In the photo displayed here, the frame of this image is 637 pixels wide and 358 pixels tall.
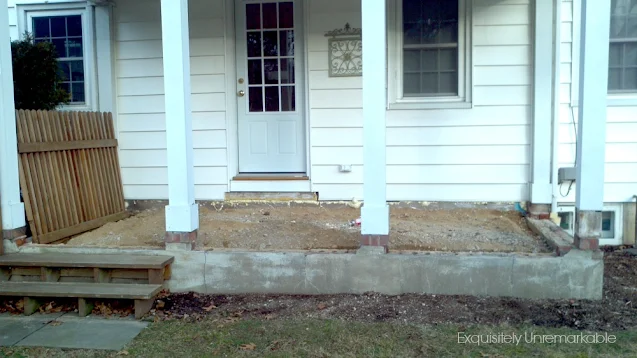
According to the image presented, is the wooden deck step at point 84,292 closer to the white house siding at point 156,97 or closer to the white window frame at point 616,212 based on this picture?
the white house siding at point 156,97

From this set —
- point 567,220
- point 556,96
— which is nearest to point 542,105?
point 556,96

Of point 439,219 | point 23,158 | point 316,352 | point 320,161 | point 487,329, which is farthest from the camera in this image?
point 320,161

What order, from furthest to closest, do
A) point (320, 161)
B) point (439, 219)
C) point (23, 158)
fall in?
point (320, 161) → point (439, 219) → point (23, 158)

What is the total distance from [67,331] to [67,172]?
2.13 meters

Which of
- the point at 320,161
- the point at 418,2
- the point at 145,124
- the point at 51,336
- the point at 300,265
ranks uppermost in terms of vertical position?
the point at 418,2

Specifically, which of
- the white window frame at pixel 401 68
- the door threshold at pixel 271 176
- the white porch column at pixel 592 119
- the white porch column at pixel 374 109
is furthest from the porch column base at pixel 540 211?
the door threshold at pixel 271 176

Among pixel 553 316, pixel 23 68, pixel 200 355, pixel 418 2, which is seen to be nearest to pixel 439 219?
pixel 553 316

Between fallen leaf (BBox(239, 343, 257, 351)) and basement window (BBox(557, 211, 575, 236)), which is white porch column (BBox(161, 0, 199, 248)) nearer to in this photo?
fallen leaf (BBox(239, 343, 257, 351))

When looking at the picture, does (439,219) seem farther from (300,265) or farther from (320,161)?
(300,265)

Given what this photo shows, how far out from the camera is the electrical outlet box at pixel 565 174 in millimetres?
6336

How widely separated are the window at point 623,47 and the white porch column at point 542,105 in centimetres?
81

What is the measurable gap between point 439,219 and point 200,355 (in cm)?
346

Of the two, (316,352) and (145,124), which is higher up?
(145,124)

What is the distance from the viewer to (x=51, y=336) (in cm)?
430
